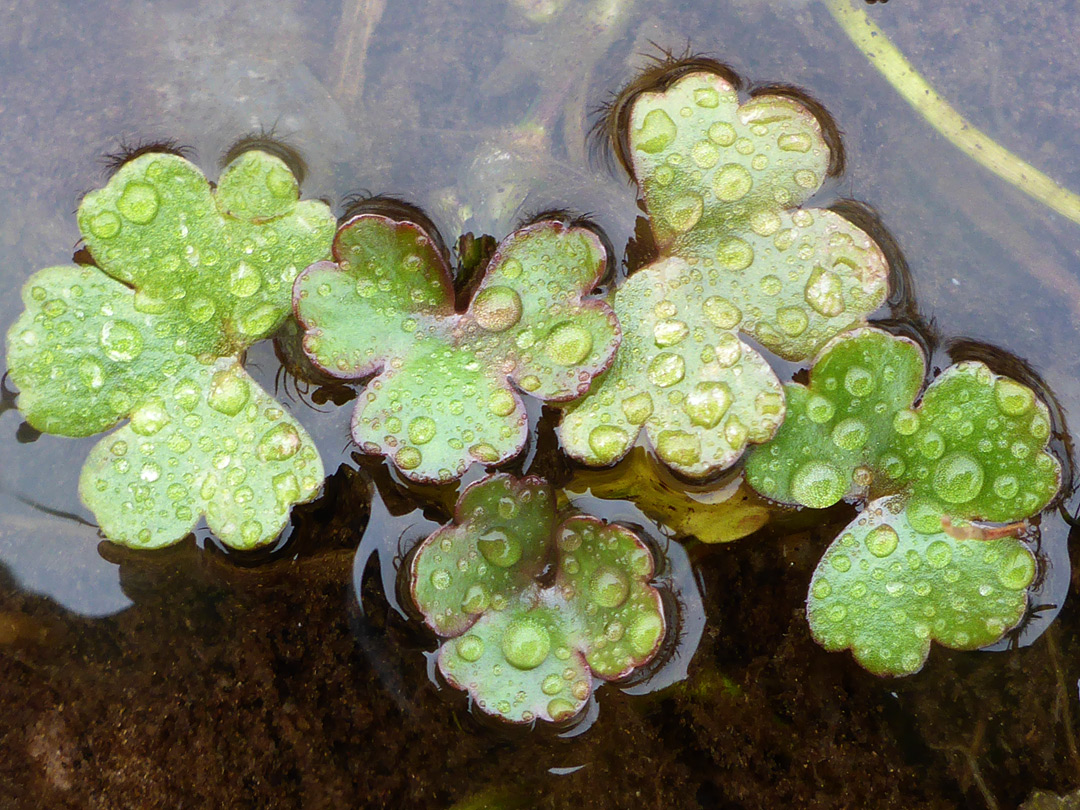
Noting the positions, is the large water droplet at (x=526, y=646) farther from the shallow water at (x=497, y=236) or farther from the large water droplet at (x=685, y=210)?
the large water droplet at (x=685, y=210)

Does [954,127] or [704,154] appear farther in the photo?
[954,127]

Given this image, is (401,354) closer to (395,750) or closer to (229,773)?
(395,750)

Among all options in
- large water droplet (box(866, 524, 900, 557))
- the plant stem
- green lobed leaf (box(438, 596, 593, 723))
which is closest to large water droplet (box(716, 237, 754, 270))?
the plant stem

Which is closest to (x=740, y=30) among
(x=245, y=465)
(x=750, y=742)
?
(x=245, y=465)

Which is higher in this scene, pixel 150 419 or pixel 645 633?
pixel 645 633

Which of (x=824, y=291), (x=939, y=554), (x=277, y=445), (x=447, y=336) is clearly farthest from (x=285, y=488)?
(x=939, y=554)

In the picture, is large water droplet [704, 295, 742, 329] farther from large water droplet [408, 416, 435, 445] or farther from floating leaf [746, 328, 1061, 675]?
large water droplet [408, 416, 435, 445]

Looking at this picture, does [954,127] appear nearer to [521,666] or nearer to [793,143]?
[793,143]
